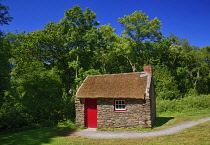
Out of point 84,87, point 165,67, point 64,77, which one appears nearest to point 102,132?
point 84,87

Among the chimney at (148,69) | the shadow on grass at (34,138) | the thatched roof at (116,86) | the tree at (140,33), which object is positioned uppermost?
the tree at (140,33)

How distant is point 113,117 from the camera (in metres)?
17.0

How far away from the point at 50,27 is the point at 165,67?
2290cm

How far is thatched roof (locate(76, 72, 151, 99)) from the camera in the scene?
54.7 ft

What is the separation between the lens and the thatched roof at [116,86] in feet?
54.7

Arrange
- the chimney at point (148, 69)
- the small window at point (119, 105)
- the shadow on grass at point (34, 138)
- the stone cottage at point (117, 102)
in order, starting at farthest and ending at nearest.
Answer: the chimney at point (148, 69), the small window at point (119, 105), the stone cottage at point (117, 102), the shadow on grass at point (34, 138)

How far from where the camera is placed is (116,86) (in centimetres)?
1783

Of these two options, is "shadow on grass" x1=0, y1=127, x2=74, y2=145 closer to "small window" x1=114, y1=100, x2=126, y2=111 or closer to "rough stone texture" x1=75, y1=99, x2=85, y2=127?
"rough stone texture" x1=75, y1=99, x2=85, y2=127

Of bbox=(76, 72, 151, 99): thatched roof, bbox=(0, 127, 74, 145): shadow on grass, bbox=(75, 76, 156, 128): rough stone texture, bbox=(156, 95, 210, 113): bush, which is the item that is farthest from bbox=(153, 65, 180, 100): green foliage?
bbox=(0, 127, 74, 145): shadow on grass

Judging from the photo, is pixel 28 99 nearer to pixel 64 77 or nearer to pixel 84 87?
pixel 84 87

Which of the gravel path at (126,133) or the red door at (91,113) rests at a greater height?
the red door at (91,113)

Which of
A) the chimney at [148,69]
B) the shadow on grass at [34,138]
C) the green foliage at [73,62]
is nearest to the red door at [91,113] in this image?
the shadow on grass at [34,138]

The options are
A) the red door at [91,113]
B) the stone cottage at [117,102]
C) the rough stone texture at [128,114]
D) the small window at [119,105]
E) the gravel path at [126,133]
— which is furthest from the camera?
the red door at [91,113]

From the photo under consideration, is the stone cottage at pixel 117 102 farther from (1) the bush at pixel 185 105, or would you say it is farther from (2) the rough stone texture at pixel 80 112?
(1) the bush at pixel 185 105
